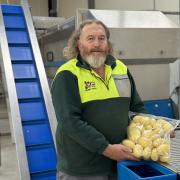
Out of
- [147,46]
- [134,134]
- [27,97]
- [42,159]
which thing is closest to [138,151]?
[134,134]

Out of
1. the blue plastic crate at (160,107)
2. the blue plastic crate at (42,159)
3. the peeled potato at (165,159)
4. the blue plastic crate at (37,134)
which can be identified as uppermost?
the peeled potato at (165,159)

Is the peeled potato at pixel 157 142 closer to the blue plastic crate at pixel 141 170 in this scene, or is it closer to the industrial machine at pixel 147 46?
the blue plastic crate at pixel 141 170

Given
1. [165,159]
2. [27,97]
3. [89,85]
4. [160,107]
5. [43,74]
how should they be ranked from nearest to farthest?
1. [165,159]
2. [89,85]
3. [160,107]
4. [27,97]
5. [43,74]

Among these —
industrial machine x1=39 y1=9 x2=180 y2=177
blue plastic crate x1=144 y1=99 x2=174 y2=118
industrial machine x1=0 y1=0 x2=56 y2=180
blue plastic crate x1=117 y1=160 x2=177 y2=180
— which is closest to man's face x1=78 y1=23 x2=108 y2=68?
blue plastic crate x1=117 y1=160 x2=177 y2=180

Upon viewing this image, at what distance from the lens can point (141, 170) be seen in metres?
1.34

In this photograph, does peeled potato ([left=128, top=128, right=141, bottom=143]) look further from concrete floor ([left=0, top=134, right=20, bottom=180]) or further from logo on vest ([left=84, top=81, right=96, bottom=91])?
concrete floor ([left=0, top=134, right=20, bottom=180])

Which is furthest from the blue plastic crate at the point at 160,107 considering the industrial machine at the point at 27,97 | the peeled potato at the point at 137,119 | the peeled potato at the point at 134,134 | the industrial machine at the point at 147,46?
the peeled potato at the point at 134,134

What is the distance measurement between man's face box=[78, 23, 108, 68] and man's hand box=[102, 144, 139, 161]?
1.28ft

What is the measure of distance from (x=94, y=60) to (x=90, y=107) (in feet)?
0.72

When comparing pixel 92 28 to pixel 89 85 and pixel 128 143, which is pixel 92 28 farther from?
pixel 128 143

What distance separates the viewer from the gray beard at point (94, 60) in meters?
1.53

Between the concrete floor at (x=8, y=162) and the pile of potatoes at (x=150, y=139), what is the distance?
2.45 metres

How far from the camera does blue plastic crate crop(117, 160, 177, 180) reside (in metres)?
1.21

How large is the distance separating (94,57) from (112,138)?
388mm
